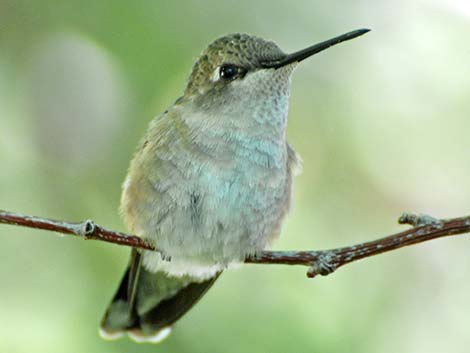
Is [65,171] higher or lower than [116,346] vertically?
higher

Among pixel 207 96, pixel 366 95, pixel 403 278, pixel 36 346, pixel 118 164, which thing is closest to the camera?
pixel 207 96

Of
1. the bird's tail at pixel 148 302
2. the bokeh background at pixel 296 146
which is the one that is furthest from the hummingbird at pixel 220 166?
the bokeh background at pixel 296 146

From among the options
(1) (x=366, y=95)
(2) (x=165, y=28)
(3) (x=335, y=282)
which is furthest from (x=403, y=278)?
(2) (x=165, y=28)

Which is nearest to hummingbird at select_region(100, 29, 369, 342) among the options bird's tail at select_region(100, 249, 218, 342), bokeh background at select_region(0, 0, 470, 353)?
Result: bird's tail at select_region(100, 249, 218, 342)

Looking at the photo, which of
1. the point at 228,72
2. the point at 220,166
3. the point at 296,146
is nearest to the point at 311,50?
the point at 228,72

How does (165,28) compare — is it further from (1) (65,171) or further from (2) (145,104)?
(1) (65,171)

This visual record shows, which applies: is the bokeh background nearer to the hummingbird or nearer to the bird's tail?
the bird's tail
